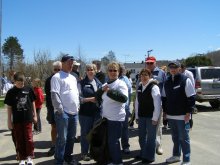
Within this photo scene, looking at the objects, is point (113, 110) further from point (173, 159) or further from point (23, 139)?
point (23, 139)

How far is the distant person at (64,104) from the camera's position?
6.21 metres

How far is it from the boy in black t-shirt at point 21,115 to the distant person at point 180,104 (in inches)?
105

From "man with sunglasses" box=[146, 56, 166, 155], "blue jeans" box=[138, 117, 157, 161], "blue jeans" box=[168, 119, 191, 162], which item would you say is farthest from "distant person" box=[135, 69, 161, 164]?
"man with sunglasses" box=[146, 56, 166, 155]

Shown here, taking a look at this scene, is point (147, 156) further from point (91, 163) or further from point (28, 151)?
point (28, 151)

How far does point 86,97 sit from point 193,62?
53665mm

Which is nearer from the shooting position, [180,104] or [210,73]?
[180,104]

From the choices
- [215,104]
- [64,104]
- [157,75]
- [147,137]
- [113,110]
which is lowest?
[215,104]

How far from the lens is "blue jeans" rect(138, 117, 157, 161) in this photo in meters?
6.80

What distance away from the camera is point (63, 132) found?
247 inches

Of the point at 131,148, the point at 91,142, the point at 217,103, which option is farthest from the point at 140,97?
the point at 217,103

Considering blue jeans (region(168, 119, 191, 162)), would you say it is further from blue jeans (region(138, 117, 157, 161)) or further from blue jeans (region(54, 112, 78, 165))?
blue jeans (region(54, 112, 78, 165))

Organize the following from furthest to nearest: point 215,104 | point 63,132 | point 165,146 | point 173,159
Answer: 1. point 215,104
2. point 165,146
3. point 173,159
4. point 63,132

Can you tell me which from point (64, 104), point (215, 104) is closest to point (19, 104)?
point (64, 104)

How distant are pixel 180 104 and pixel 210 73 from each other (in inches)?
395
